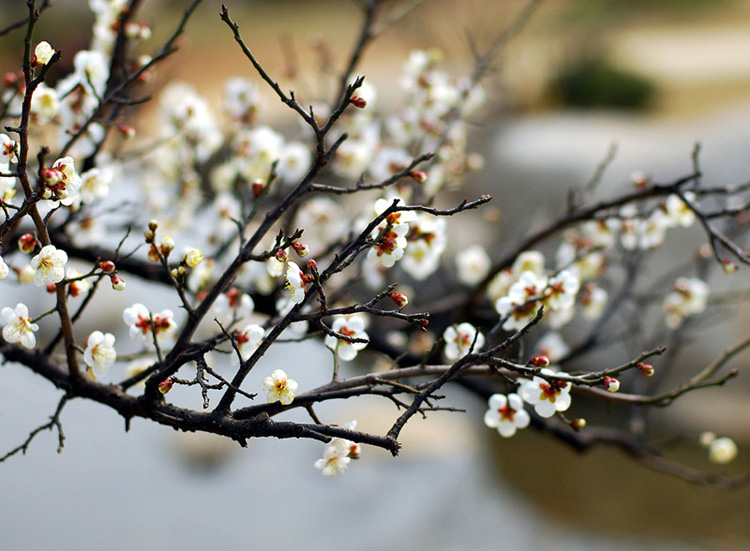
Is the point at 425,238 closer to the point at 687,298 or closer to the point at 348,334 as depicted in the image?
the point at 348,334

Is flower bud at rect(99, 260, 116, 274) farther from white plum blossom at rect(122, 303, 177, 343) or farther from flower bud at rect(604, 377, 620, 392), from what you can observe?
flower bud at rect(604, 377, 620, 392)

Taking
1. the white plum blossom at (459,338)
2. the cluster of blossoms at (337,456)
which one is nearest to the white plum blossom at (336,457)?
the cluster of blossoms at (337,456)

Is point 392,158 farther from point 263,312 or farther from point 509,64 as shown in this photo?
point 509,64

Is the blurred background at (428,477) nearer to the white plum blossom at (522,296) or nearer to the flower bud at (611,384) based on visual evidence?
the white plum blossom at (522,296)

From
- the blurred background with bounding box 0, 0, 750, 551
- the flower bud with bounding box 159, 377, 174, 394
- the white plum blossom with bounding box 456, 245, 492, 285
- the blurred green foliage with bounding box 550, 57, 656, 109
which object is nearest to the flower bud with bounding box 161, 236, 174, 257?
the flower bud with bounding box 159, 377, 174, 394

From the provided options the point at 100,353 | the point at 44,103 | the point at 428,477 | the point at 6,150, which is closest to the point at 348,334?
the point at 100,353

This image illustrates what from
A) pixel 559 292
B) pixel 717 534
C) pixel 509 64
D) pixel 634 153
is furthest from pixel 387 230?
pixel 509 64
